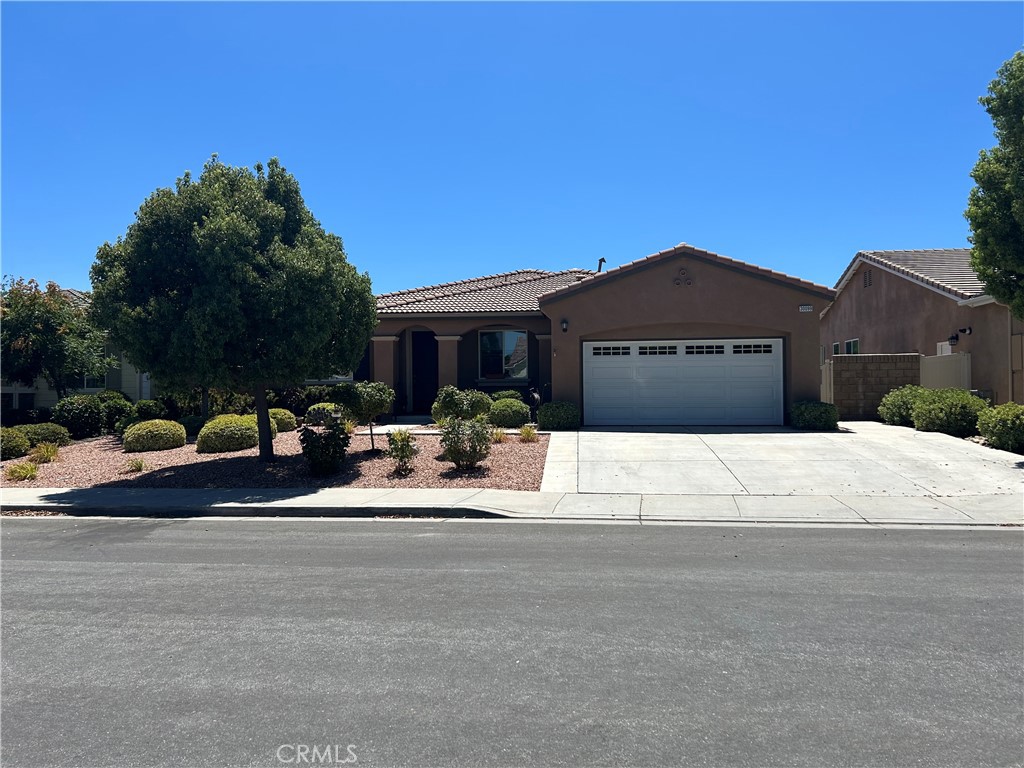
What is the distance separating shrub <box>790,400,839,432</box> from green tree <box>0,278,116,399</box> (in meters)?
20.4

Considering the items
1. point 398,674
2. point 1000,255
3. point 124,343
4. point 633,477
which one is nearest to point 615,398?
point 633,477

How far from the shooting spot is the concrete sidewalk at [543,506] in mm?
9828

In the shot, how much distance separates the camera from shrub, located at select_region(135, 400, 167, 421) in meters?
21.5

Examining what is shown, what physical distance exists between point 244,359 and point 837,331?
27667 mm

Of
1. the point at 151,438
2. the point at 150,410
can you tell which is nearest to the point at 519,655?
the point at 151,438

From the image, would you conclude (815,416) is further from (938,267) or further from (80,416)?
(80,416)

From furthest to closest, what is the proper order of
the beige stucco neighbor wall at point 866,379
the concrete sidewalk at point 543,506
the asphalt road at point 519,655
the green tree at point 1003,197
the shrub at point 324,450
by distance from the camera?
the beige stucco neighbor wall at point 866,379
the shrub at point 324,450
the green tree at point 1003,197
the concrete sidewalk at point 543,506
the asphalt road at point 519,655

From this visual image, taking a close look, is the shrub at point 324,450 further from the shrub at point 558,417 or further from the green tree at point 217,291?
the shrub at point 558,417

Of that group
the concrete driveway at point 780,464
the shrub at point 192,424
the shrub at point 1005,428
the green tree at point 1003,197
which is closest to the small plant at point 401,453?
the concrete driveway at point 780,464

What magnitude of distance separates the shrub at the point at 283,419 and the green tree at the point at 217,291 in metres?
6.68

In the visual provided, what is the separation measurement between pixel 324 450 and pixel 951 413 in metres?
14.4

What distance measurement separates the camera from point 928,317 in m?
23.7

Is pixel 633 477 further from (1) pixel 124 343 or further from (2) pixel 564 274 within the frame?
(2) pixel 564 274
